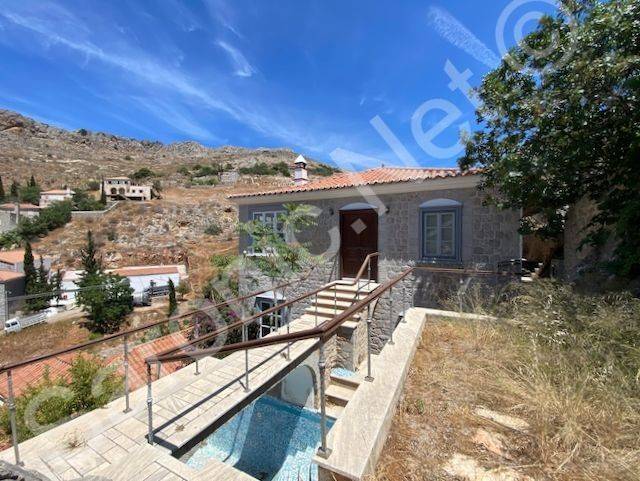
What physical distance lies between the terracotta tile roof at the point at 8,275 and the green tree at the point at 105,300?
6698mm

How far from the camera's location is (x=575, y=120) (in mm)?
5145

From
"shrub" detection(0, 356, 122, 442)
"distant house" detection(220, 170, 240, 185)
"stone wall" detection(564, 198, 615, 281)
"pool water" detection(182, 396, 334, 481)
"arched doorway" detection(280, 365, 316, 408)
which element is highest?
"distant house" detection(220, 170, 240, 185)

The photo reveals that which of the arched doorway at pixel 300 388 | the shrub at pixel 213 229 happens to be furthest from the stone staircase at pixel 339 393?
the shrub at pixel 213 229

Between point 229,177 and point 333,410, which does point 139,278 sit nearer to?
point 333,410

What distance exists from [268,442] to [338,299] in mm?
4015

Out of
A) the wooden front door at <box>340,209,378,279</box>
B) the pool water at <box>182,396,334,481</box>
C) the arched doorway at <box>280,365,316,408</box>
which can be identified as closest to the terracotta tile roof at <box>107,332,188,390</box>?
the pool water at <box>182,396,334,481</box>

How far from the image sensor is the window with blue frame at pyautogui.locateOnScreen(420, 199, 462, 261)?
8398 mm

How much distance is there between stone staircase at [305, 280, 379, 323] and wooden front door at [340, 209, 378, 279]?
2.15ft

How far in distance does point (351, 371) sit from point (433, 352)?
13.0ft

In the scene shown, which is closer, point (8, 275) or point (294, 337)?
point (294, 337)

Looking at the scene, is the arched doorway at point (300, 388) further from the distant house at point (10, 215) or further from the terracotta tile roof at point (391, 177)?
the distant house at point (10, 215)

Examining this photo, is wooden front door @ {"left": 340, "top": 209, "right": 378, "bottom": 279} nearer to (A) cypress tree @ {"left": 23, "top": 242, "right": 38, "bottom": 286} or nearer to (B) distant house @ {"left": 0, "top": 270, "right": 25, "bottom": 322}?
(B) distant house @ {"left": 0, "top": 270, "right": 25, "bottom": 322}

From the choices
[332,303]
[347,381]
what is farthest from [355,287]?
[347,381]

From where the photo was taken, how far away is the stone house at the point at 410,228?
8031mm
